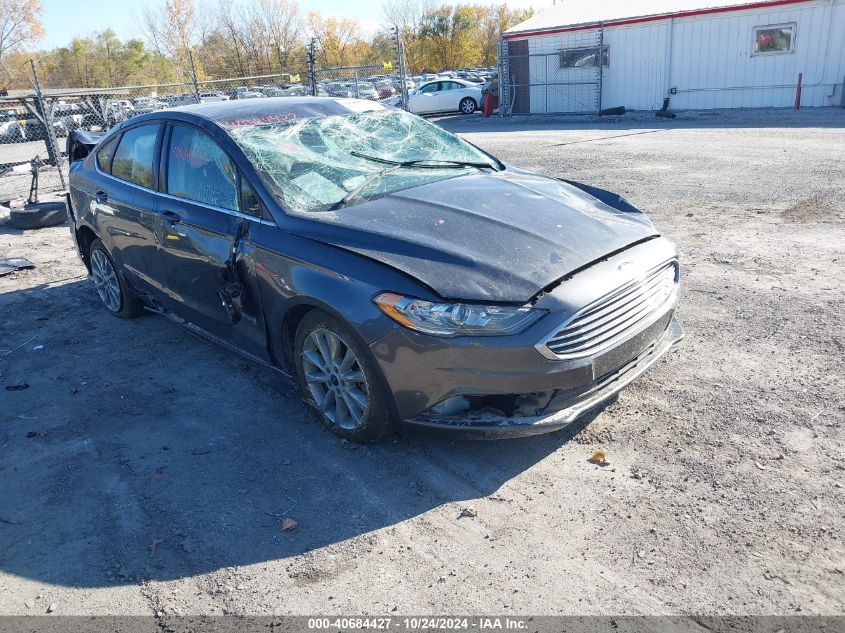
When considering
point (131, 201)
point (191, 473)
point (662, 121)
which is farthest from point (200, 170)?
point (662, 121)

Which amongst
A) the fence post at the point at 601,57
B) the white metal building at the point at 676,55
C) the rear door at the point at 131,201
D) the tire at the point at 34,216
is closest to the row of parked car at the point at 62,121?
the tire at the point at 34,216

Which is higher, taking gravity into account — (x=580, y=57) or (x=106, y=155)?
(x=580, y=57)

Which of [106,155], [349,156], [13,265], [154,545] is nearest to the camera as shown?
[154,545]

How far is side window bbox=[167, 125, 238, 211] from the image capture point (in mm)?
4312

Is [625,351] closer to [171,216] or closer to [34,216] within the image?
[171,216]

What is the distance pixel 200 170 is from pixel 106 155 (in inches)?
72.3

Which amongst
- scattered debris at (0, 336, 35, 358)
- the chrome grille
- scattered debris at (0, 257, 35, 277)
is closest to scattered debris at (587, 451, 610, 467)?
the chrome grille

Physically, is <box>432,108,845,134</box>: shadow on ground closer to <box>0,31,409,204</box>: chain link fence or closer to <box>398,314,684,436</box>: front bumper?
<box>0,31,409,204</box>: chain link fence

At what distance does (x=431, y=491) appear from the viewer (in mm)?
3359

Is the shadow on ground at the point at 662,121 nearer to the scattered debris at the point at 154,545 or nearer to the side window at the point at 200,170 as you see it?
the side window at the point at 200,170

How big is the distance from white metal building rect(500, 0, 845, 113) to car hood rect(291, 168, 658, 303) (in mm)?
19847

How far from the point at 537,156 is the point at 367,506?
39.1 ft

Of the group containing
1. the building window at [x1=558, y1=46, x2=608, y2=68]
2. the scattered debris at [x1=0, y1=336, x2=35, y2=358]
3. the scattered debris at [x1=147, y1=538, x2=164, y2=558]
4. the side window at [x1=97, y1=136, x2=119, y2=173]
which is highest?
the building window at [x1=558, y1=46, x2=608, y2=68]

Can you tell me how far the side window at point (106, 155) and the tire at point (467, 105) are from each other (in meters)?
23.3
